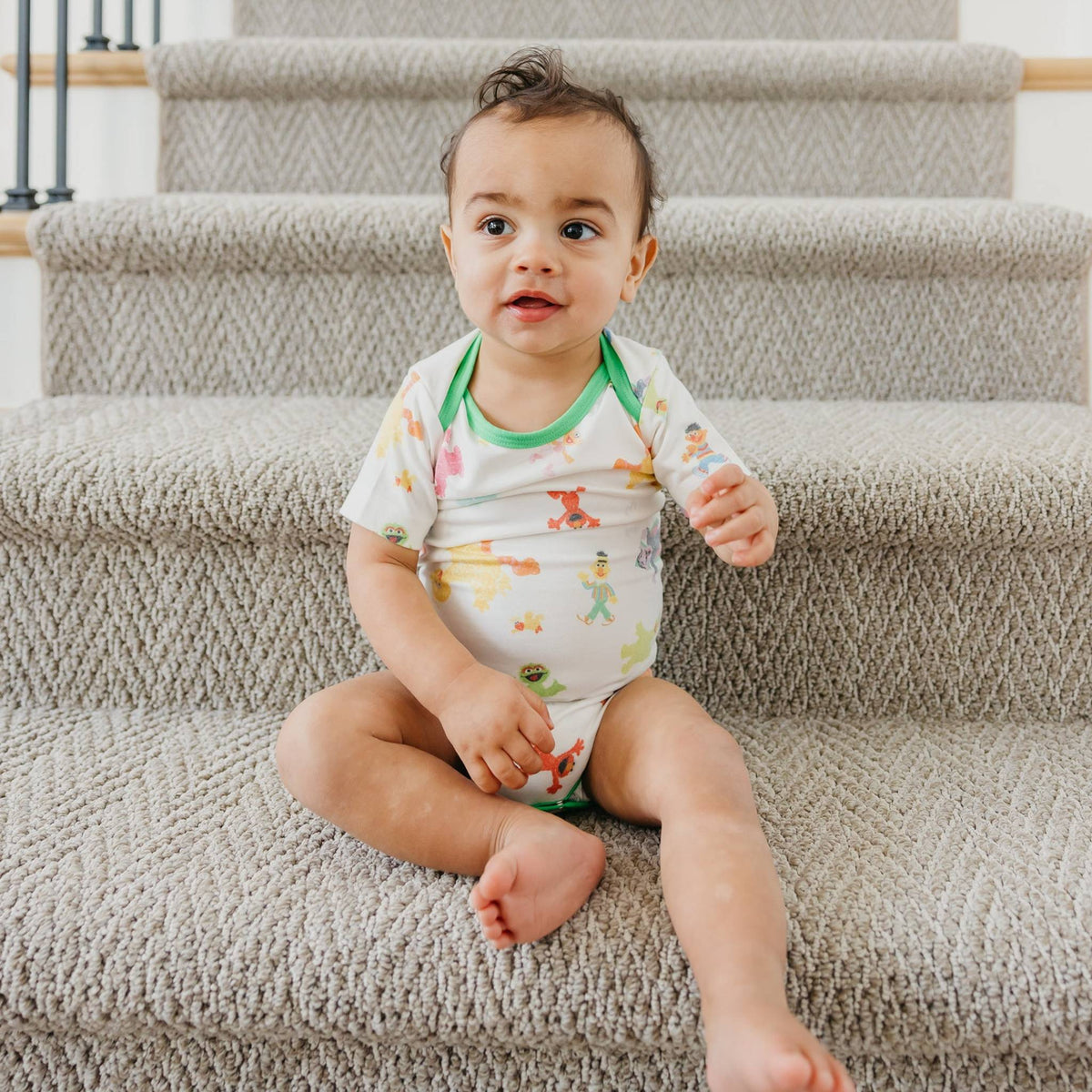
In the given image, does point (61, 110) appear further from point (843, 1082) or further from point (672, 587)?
point (843, 1082)

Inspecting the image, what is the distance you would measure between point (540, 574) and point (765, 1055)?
15.1 inches

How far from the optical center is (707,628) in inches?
36.6

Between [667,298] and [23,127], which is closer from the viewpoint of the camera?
[667,298]

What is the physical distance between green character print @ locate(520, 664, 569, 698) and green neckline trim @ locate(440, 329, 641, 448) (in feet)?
0.56

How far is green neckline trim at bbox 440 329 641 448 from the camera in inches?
32.1

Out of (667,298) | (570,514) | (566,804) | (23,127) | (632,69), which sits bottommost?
(566,804)

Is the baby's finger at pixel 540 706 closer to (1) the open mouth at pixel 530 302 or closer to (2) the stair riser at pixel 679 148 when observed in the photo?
(1) the open mouth at pixel 530 302

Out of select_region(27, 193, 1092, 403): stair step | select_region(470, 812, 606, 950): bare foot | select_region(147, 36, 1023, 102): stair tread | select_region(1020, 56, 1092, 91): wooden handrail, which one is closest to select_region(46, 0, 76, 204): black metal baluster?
select_region(147, 36, 1023, 102): stair tread

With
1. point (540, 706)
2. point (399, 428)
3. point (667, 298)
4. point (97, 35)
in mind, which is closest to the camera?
point (540, 706)

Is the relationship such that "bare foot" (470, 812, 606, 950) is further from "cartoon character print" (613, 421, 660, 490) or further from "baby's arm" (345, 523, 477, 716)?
"cartoon character print" (613, 421, 660, 490)

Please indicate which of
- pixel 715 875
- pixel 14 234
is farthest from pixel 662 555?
pixel 14 234

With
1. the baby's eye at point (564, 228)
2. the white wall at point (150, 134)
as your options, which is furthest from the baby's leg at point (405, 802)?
the white wall at point (150, 134)

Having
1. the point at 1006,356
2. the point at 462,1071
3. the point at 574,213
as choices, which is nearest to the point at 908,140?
the point at 1006,356

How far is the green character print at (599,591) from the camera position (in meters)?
0.81
